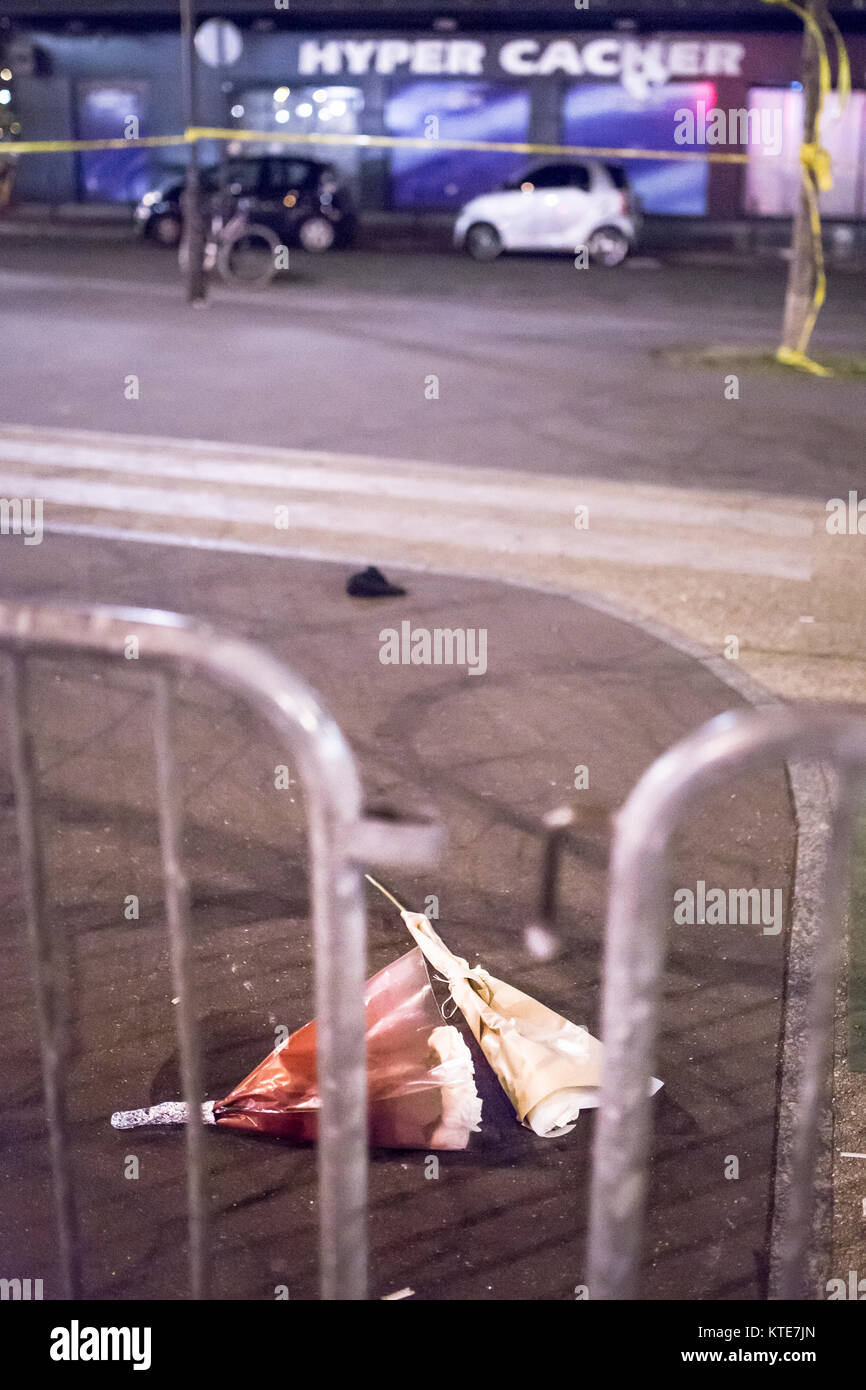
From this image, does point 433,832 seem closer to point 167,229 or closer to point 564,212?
point 564,212

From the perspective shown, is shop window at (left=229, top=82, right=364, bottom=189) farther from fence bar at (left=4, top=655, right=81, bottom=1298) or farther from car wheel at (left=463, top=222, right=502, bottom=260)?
fence bar at (left=4, top=655, right=81, bottom=1298)

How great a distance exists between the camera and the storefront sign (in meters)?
29.3

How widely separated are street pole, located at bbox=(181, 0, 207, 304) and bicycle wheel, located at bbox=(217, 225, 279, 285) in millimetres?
2579

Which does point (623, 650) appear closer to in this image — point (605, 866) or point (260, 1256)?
point (605, 866)

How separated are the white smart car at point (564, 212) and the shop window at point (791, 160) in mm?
6448

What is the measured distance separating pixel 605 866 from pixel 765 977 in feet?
2.61

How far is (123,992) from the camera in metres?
3.78

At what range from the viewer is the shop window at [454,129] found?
3109 cm

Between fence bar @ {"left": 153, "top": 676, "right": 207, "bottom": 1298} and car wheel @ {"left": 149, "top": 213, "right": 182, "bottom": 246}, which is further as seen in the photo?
car wheel @ {"left": 149, "top": 213, "right": 182, "bottom": 246}

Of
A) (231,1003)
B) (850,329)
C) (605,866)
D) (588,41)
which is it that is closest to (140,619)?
(231,1003)

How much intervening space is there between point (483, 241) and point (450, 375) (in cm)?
1296

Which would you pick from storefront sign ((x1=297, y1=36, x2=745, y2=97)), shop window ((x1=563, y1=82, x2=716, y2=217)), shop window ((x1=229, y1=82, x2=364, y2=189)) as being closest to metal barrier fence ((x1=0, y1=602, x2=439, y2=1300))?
shop window ((x1=563, y1=82, x2=716, y2=217))

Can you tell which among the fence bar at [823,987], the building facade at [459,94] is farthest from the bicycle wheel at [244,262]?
the fence bar at [823,987]
